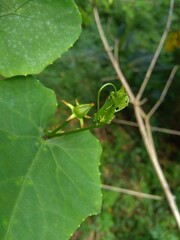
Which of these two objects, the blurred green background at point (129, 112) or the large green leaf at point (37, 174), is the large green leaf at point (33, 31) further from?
the blurred green background at point (129, 112)

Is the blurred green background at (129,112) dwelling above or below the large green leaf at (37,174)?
below

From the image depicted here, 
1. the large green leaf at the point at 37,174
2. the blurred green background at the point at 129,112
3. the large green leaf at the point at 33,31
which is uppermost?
the large green leaf at the point at 33,31

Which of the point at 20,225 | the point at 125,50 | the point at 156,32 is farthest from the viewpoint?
the point at 156,32

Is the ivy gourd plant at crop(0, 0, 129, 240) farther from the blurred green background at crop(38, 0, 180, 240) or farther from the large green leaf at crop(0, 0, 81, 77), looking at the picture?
the blurred green background at crop(38, 0, 180, 240)

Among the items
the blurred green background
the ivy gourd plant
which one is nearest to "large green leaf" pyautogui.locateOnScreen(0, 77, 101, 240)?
the ivy gourd plant

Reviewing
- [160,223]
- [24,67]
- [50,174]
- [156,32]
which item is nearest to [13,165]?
[50,174]

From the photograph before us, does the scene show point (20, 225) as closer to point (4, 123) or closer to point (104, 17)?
point (4, 123)

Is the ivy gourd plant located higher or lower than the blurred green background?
higher

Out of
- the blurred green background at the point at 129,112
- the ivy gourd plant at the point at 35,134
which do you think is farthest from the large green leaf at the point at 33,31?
the blurred green background at the point at 129,112
